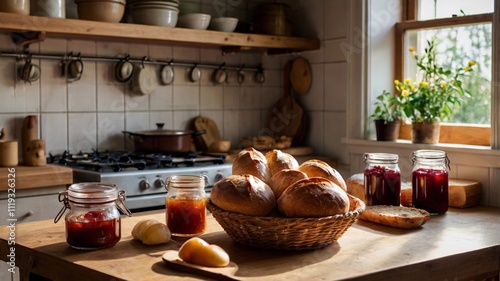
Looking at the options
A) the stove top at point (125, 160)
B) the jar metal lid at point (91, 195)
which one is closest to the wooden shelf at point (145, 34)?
the stove top at point (125, 160)

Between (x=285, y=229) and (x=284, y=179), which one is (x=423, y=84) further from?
(x=285, y=229)

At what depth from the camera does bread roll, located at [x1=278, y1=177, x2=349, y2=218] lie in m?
1.58

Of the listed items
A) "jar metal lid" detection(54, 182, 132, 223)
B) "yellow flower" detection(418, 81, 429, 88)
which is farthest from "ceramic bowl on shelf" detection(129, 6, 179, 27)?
"jar metal lid" detection(54, 182, 132, 223)

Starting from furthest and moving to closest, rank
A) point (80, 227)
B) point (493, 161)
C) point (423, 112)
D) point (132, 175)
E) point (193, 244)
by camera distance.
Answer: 1. point (423, 112)
2. point (132, 175)
3. point (493, 161)
4. point (80, 227)
5. point (193, 244)

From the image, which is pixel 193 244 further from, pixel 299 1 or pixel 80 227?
pixel 299 1

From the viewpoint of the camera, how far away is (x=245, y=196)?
1615 millimetres

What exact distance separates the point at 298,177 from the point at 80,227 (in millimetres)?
555

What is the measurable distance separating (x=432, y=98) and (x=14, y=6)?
1.96m

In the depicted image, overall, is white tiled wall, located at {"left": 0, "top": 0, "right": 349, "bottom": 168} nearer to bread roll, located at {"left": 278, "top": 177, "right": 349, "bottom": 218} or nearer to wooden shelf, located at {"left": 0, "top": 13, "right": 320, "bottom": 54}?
wooden shelf, located at {"left": 0, "top": 13, "right": 320, "bottom": 54}

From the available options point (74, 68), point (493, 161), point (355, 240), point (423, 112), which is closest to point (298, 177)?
point (355, 240)

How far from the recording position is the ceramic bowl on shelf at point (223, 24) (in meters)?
3.62

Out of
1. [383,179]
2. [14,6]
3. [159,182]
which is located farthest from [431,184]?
[14,6]

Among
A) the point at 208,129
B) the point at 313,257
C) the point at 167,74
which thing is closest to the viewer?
the point at 313,257

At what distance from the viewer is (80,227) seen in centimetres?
161
